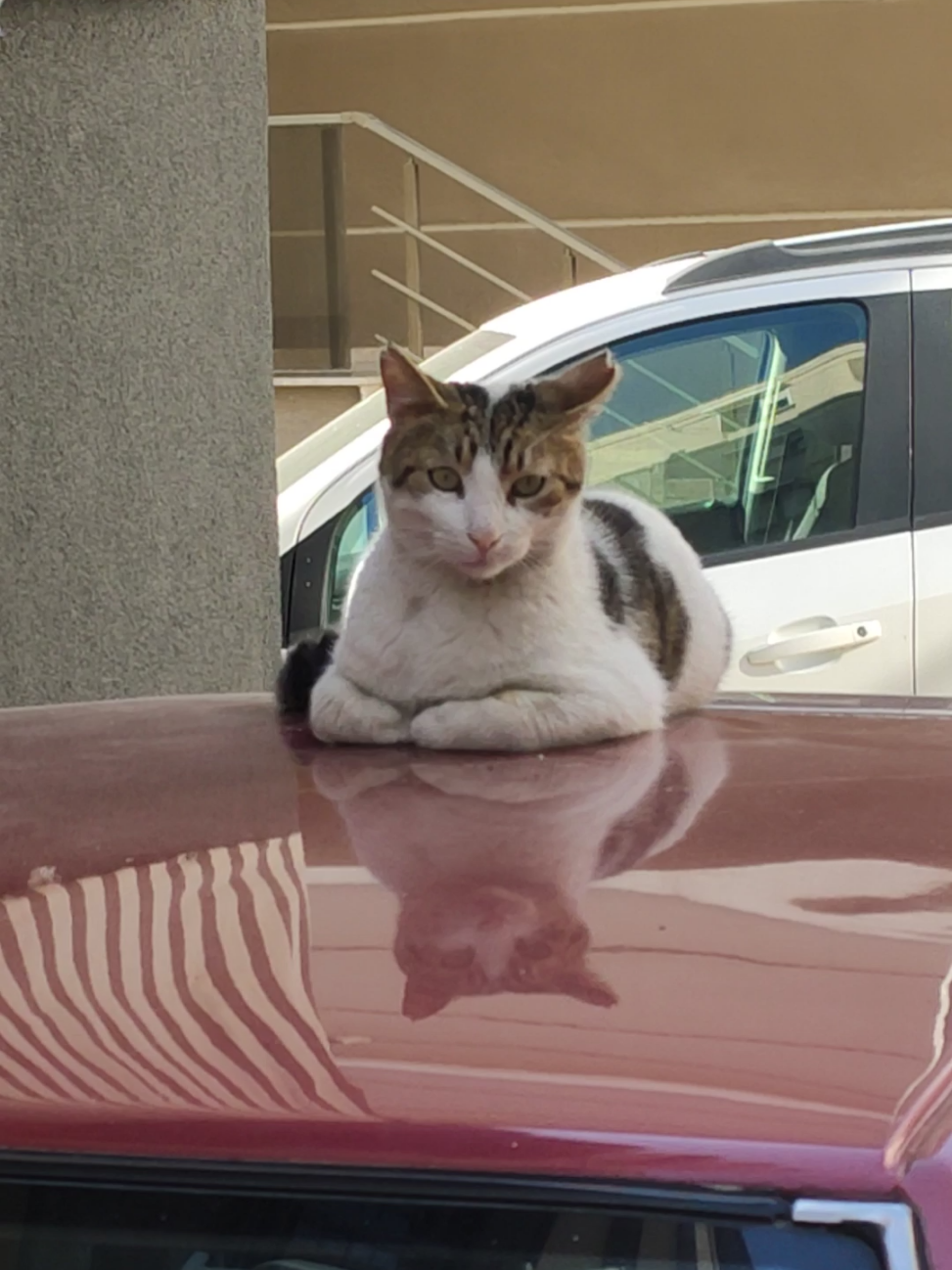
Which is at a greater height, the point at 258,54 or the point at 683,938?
the point at 258,54

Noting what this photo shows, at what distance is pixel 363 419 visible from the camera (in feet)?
16.7

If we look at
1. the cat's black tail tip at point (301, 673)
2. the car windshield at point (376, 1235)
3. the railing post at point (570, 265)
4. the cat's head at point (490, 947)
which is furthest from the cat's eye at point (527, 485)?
the railing post at point (570, 265)

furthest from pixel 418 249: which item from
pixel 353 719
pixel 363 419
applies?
pixel 353 719

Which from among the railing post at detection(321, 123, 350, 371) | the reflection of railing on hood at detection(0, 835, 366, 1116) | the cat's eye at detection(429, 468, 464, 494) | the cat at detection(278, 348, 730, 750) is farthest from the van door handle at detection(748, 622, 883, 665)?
the railing post at detection(321, 123, 350, 371)

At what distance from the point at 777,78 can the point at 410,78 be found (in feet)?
6.84

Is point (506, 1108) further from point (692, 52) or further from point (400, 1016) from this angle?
point (692, 52)

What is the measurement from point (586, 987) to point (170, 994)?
28 centimetres

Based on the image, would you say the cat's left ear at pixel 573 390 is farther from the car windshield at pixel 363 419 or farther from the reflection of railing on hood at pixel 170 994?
the car windshield at pixel 363 419

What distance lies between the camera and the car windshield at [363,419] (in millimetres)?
4914

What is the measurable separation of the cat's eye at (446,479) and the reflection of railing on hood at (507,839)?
0.61 metres

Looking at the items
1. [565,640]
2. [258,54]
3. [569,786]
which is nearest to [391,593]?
[565,640]

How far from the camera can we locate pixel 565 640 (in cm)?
275

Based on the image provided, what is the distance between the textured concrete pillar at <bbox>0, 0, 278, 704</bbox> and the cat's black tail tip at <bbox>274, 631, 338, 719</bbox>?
5.24ft

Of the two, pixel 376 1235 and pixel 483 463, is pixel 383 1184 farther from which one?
pixel 483 463
